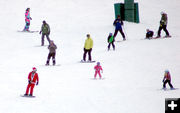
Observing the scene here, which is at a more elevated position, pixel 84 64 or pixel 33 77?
pixel 84 64

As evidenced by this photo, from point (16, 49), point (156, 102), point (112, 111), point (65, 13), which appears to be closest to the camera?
point (112, 111)

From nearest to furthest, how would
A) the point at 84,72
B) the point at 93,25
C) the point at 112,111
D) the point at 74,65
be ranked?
the point at 112,111 < the point at 84,72 < the point at 74,65 < the point at 93,25

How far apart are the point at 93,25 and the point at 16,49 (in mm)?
9003

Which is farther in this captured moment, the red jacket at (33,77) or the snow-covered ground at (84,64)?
the red jacket at (33,77)

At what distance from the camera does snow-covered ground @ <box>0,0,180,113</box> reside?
1856cm

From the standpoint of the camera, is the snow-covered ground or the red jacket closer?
the snow-covered ground

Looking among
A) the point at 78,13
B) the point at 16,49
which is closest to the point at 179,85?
the point at 16,49

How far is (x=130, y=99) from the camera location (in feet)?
62.6

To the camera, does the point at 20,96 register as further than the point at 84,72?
No

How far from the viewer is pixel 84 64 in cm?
2581

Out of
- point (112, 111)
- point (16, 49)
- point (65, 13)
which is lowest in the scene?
point (112, 111)

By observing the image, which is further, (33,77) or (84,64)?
(84,64)

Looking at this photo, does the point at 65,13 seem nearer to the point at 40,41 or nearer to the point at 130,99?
the point at 40,41

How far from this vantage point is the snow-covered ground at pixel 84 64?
60.9ft
